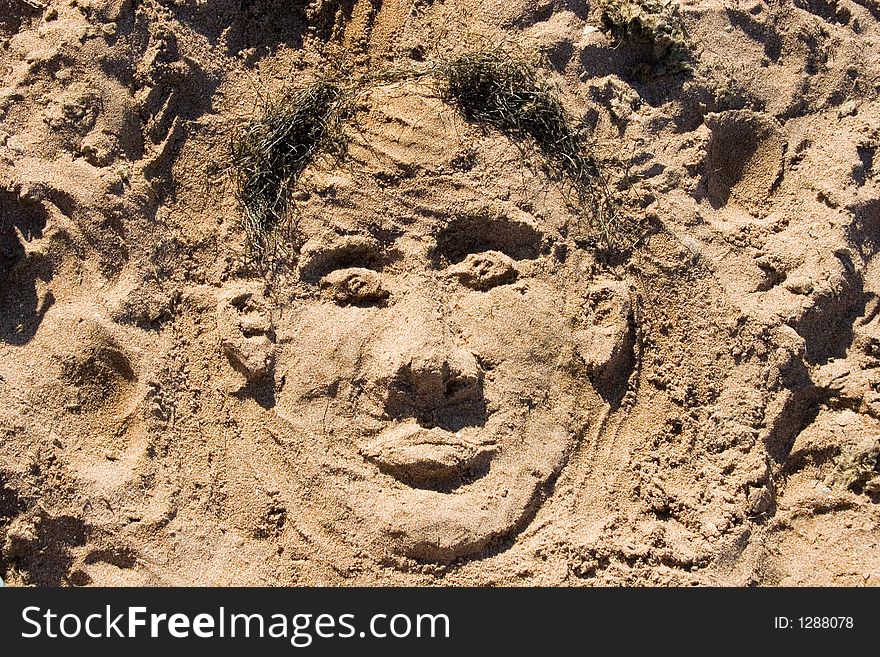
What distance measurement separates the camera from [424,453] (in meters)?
3.24

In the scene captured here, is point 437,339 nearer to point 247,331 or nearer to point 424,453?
point 424,453

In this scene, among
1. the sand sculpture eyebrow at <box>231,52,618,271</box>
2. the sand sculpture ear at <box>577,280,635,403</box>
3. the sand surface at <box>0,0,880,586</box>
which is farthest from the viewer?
the sand sculpture eyebrow at <box>231,52,618,271</box>

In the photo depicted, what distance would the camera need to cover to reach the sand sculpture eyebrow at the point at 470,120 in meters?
3.49

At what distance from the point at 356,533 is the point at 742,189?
2.41 metres

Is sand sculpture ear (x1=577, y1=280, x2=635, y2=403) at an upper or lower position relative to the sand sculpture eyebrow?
lower

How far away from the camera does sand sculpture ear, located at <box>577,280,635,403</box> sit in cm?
338

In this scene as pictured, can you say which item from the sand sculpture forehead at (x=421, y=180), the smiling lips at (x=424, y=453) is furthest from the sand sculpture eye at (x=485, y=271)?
the smiling lips at (x=424, y=453)

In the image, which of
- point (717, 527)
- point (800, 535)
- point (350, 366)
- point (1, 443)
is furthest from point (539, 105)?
point (1, 443)

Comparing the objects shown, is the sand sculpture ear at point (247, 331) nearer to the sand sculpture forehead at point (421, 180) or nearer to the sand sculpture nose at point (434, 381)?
the sand sculpture forehead at point (421, 180)

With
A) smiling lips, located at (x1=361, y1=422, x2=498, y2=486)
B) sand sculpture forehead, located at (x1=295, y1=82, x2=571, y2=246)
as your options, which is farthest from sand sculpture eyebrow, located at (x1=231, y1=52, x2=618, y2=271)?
smiling lips, located at (x1=361, y1=422, x2=498, y2=486)

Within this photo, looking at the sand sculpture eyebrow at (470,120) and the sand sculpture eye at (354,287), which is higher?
the sand sculpture eyebrow at (470,120)

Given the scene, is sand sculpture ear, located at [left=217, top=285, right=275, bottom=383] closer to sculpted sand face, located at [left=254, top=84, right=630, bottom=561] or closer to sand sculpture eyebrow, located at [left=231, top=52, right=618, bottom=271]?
sculpted sand face, located at [left=254, top=84, right=630, bottom=561]

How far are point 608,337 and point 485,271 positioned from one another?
2.04 feet

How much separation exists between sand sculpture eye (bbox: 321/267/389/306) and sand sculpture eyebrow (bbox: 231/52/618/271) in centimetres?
41
